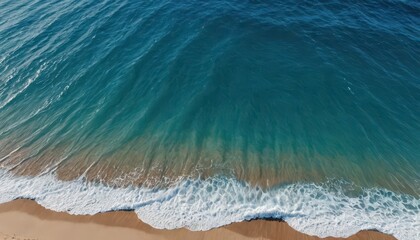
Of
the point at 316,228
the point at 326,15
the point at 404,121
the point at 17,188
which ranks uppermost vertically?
the point at 326,15

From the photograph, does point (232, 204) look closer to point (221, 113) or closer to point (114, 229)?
point (114, 229)

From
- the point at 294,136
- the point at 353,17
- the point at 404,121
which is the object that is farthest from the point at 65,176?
the point at 353,17

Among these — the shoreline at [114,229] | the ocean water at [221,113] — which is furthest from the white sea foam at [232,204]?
the shoreline at [114,229]

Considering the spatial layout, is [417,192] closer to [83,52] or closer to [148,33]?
[148,33]

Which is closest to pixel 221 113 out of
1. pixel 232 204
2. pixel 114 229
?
pixel 232 204

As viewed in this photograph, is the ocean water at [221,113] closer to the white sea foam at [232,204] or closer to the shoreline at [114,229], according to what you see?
the white sea foam at [232,204]

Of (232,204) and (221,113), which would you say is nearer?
(232,204)
